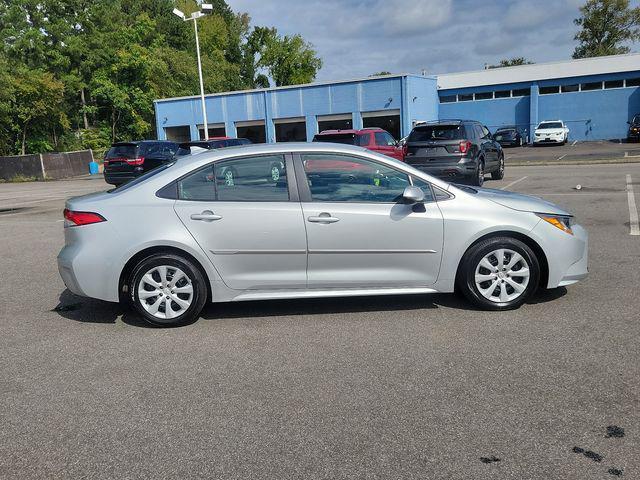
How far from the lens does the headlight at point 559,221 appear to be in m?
5.19

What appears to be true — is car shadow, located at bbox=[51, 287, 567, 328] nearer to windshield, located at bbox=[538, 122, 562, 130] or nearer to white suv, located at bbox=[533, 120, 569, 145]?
white suv, located at bbox=[533, 120, 569, 145]

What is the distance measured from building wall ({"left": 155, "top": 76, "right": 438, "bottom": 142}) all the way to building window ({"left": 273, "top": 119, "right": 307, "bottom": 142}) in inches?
13.8

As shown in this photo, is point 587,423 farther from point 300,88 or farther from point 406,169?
point 300,88

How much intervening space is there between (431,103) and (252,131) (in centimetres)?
1305

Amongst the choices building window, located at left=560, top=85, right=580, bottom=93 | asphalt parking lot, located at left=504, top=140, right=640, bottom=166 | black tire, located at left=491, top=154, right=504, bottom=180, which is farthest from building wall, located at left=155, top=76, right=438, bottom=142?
black tire, located at left=491, top=154, right=504, bottom=180

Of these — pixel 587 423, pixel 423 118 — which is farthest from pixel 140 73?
pixel 587 423

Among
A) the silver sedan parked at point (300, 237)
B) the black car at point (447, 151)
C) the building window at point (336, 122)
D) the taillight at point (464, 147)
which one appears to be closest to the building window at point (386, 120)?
the building window at point (336, 122)

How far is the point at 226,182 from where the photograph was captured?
5137 mm

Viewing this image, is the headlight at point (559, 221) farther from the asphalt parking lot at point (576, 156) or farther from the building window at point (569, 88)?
the building window at point (569, 88)

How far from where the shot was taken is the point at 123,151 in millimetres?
19812

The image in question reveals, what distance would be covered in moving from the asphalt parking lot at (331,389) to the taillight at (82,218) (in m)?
0.97

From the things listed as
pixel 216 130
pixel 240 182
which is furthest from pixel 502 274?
pixel 216 130

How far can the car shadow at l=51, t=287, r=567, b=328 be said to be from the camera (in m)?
5.39

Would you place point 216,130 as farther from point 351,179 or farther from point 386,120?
point 351,179
